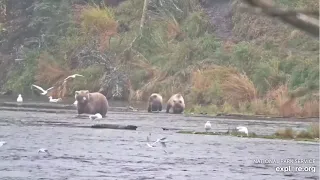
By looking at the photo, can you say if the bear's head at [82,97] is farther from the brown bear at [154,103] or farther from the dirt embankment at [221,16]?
the dirt embankment at [221,16]

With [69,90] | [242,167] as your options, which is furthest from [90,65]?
[242,167]

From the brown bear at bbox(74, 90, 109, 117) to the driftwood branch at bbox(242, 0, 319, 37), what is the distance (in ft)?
70.4

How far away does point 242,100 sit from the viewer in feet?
89.7

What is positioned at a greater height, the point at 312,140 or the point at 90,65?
the point at 90,65

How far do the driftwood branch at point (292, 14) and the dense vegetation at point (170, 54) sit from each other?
72.7 feet

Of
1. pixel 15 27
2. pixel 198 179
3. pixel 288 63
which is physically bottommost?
pixel 198 179

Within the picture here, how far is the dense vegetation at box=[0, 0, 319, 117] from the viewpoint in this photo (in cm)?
2736

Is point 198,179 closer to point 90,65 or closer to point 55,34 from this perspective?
point 90,65

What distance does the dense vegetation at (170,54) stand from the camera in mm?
27359

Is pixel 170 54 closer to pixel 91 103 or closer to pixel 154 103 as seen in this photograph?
pixel 154 103

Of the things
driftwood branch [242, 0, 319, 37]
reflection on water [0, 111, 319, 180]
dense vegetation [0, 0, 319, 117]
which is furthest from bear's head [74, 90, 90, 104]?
driftwood branch [242, 0, 319, 37]

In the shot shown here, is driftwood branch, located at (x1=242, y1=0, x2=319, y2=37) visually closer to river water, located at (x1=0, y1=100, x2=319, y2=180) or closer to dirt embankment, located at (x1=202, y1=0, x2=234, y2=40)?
river water, located at (x1=0, y1=100, x2=319, y2=180)

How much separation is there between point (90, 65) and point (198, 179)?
91.1 feet

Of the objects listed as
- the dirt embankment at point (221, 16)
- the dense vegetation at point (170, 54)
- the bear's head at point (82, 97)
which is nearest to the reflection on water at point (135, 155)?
the bear's head at point (82, 97)
